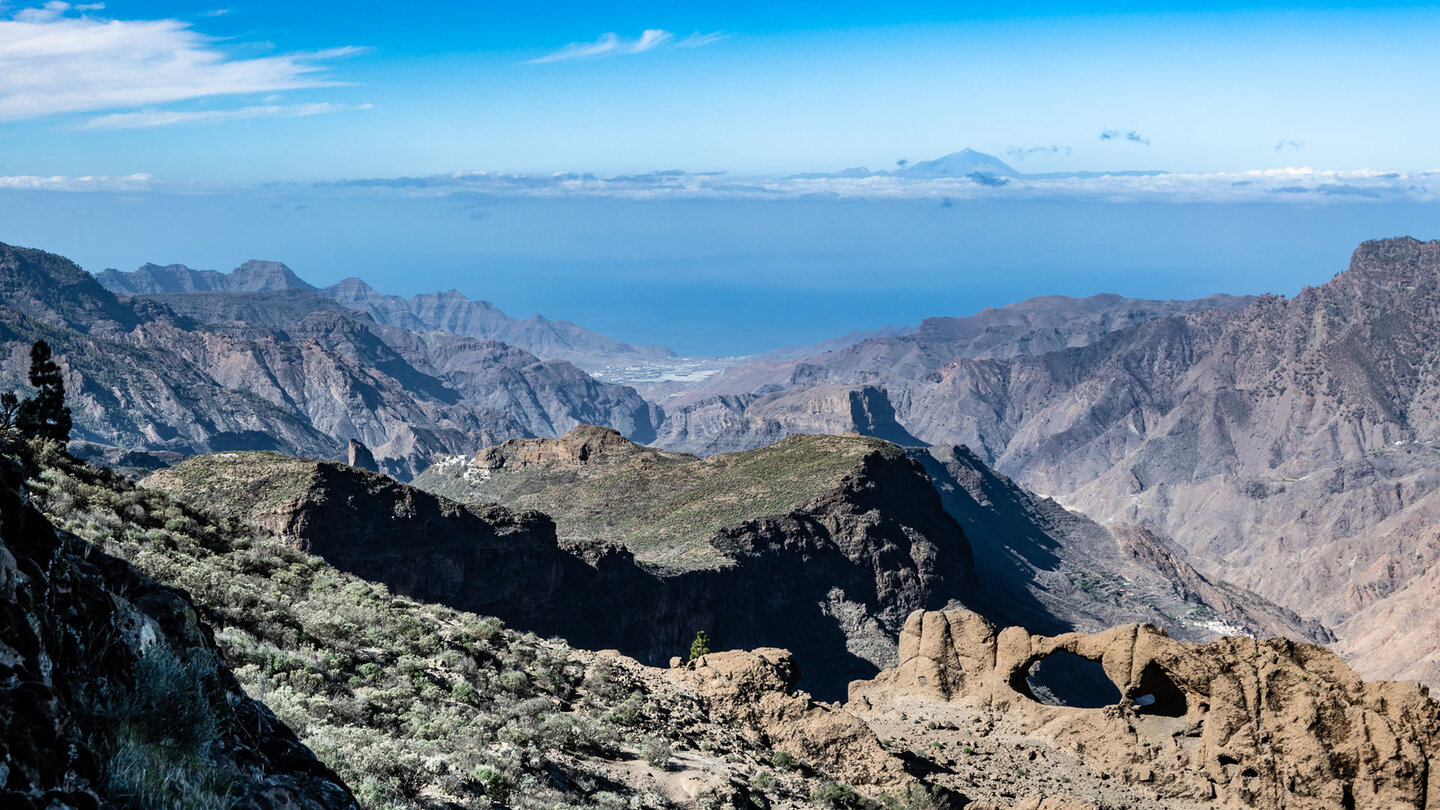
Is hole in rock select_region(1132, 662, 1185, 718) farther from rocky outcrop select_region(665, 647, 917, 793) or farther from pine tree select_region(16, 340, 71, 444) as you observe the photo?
pine tree select_region(16, 340, 71, 444)

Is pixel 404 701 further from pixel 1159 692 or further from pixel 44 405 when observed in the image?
pixel 1159 692

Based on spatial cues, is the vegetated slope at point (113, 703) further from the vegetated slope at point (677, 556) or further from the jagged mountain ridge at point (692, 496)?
the jagged mountain ridge at point (692, 496)

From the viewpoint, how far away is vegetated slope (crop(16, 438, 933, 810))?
982 cm

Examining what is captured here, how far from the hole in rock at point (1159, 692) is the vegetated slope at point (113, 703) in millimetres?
31836

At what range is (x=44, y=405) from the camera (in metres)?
36.4

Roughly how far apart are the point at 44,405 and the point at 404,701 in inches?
941

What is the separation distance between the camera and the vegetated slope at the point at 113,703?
687cm

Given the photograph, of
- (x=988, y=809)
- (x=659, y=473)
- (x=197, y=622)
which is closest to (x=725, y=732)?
(x=988, y=809)

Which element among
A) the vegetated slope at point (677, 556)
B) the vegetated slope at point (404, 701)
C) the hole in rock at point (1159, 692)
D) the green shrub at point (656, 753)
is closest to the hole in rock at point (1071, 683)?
the vegetated slope at point (677, 556)

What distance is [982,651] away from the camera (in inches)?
1630

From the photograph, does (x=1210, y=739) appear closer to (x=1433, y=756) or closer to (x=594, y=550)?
(x=1433, y=756)

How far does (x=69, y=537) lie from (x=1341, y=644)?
223m

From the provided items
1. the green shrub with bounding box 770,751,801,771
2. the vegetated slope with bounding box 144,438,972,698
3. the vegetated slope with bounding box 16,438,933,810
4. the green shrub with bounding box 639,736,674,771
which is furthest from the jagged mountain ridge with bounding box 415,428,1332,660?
the green shrub with bounding box 639,736,674,771

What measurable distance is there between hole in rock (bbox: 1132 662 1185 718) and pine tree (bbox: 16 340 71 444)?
35220mm
